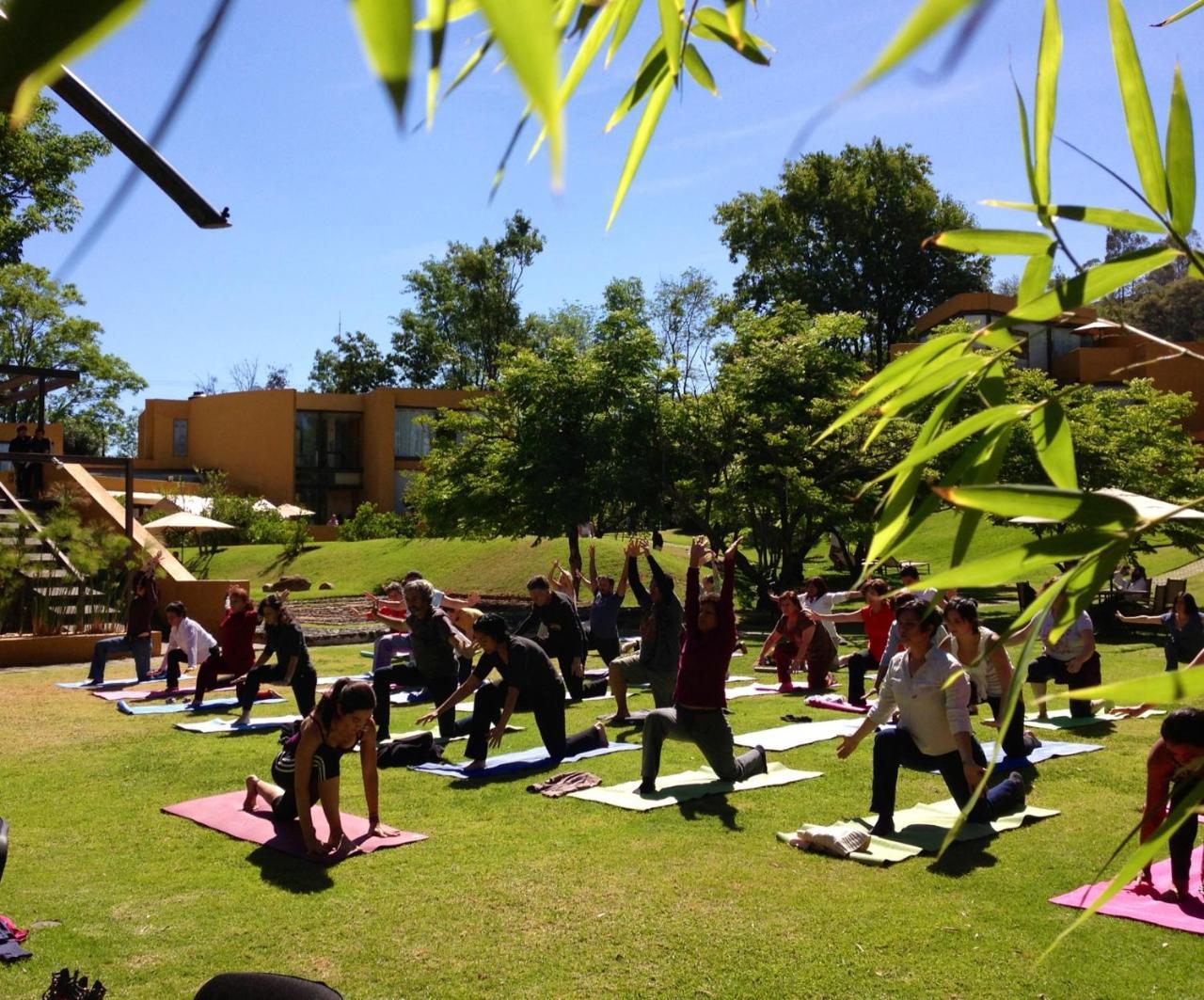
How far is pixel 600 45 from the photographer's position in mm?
1516

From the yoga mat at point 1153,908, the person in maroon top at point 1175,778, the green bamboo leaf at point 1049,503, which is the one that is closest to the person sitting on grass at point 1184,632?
the yoga mat at point 1153,908

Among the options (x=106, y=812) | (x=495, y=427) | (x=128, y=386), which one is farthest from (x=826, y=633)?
(x=128, y=386)

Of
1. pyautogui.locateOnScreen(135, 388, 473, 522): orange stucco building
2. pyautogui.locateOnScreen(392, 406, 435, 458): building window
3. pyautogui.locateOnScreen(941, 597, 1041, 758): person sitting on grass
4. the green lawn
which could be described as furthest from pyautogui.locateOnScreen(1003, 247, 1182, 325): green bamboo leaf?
pyautogui.locateOnScreen(392, 406, 435, 458): building window

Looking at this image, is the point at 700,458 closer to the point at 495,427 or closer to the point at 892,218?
the point at 495,427

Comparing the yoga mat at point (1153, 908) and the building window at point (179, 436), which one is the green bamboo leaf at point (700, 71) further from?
the building window at point (179, 436)

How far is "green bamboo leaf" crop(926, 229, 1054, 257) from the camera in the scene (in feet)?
5.67

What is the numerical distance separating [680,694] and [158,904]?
11.8ft

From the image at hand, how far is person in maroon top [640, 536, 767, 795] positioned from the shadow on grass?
2.50 metres

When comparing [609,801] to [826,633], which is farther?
[826,633]

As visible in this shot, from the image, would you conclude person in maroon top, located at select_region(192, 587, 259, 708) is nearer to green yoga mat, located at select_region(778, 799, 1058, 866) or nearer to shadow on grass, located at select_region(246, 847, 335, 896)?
shadow on grass, located at select_region(246, 847, 335, 896)

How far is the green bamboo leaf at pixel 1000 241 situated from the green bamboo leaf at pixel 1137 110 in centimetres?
15

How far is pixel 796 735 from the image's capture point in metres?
10.5

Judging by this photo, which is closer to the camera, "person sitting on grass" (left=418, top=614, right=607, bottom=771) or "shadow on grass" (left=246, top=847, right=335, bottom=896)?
"shadow on grass" (left=246, top=847, right=335, bottom=896)

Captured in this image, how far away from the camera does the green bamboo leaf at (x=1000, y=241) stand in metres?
1.73
